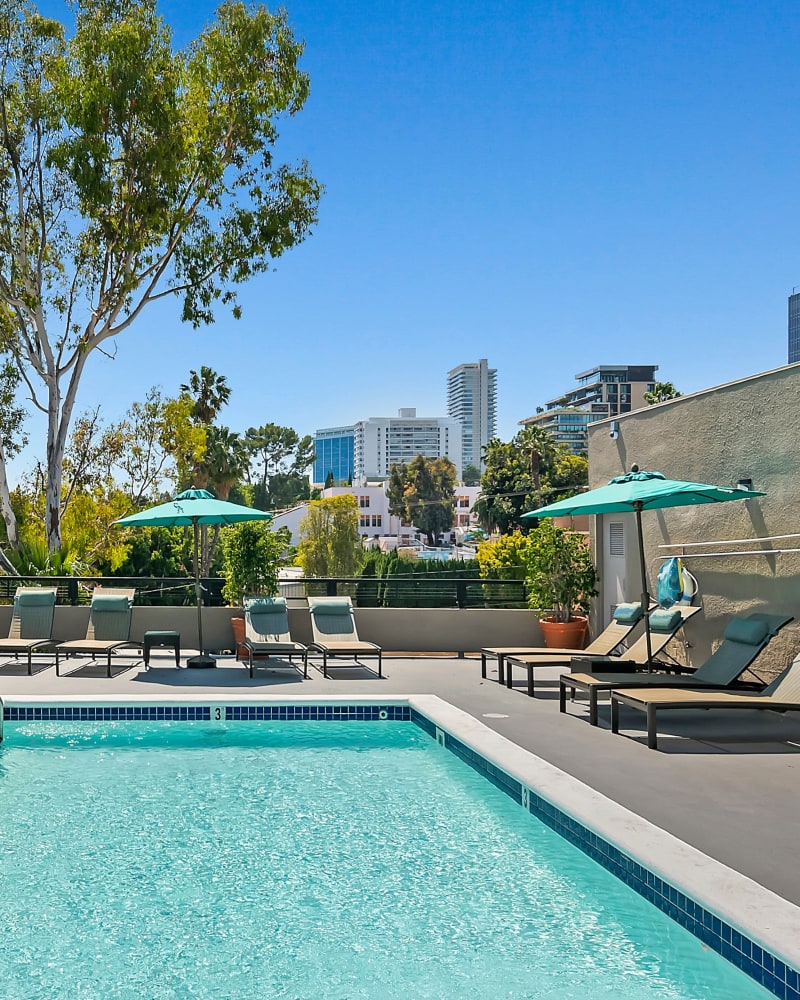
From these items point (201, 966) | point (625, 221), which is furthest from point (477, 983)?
point (625, 221)

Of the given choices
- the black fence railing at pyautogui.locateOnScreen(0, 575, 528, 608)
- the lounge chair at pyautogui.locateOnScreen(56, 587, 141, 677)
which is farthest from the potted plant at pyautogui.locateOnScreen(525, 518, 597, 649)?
the lounge chair at pyautogui.locateOnScreen(56, 587, 141, 677)

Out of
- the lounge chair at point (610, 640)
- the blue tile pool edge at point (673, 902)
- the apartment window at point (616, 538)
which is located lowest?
the blue tile pool edge at point (673, 902)

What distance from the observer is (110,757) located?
7.22 meters

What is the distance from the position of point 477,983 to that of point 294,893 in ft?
4.20

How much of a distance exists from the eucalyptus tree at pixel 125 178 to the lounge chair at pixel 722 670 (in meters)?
13.4

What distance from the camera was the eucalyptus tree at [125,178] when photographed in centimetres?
1599

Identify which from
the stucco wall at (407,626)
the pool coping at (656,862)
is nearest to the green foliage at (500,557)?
the stucco wall at (407,626)

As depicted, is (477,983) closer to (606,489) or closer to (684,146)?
(606,489)

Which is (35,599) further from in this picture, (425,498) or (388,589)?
(425,498)

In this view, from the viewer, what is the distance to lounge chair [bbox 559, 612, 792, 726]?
23.9ft

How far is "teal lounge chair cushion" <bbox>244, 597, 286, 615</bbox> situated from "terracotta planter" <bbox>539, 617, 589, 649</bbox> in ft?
12.3

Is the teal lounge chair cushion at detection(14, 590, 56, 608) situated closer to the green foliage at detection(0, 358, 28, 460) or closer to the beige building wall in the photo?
the beige building wall

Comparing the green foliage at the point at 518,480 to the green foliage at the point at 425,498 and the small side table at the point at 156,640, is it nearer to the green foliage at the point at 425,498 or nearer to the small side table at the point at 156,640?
the green foliage at the point at 425,498

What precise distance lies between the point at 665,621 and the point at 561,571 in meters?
2.80
